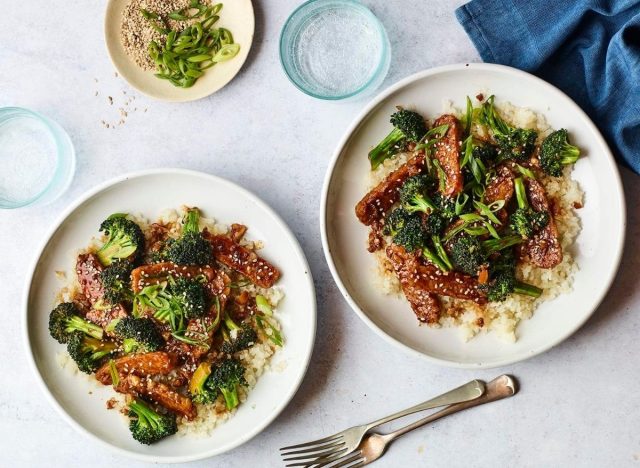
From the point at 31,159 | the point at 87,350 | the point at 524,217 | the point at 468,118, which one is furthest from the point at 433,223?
the point at 31,159

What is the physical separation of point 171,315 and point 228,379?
0.42 metres

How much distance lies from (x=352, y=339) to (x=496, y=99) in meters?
1.40

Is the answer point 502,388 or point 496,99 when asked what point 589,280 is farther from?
point 496,99

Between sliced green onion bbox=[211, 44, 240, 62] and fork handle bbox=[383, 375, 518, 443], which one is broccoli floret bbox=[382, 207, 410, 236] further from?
sliced green onion bbox=[211, 44, 240, 62]

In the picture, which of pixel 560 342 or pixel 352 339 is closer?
pixel 560 342

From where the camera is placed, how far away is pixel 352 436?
3.47m

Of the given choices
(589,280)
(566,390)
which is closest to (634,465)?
(566,390)

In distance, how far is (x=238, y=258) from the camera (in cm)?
338

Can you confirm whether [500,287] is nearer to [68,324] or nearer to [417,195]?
[417,195]

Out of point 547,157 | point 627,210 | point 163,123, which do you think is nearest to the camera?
point 547,157

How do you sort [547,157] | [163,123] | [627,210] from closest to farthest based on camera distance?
[547,157] → [627,210] → [163,123]

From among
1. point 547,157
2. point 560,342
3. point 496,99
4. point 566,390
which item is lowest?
point 566,390

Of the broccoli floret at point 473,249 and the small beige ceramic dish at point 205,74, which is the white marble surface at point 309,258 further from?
the broccoli floret at point 473,249

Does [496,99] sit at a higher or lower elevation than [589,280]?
higher
